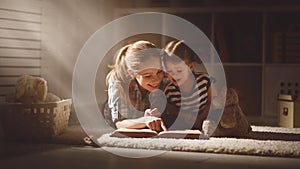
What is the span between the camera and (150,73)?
2705mm

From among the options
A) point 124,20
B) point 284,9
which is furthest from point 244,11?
point 124,20

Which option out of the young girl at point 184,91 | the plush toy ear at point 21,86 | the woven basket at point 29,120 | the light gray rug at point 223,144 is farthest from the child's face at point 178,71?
the plush toy ear at point 21,86

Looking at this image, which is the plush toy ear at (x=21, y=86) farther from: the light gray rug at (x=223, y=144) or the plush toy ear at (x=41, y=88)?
the light gray rug at (x=223, y=144)

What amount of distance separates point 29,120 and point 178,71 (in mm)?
687

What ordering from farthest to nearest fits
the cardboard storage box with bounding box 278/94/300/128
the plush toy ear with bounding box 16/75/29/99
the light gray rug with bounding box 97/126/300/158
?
the cardboard storage box with bounding box 278/94/300/128
the plush toy ear with bounding box 16/75/29/99
the light gray rug with bounding box 97/126/300/158

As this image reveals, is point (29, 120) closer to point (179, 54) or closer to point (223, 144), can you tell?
point (179, 54)

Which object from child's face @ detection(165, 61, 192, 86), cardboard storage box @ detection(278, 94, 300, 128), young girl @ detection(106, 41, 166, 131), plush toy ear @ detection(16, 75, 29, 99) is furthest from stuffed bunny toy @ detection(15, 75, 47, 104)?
cardboard storage box @ detection(278, 94, 300, 128)

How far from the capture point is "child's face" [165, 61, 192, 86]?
8.89ft

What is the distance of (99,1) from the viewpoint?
4.17 metres

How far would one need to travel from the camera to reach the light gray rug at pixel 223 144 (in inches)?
91.0

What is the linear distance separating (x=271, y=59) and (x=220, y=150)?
188 cm

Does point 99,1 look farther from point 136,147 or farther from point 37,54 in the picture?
point 136,147

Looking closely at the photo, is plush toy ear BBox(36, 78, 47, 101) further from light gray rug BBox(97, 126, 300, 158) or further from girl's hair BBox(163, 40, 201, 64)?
girl's hair BBox(163, 40, 201, 64)

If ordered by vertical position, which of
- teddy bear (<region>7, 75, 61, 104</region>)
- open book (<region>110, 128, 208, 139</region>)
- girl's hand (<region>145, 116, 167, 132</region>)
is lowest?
open book (<region>110, 128, 208, 139</region>)
